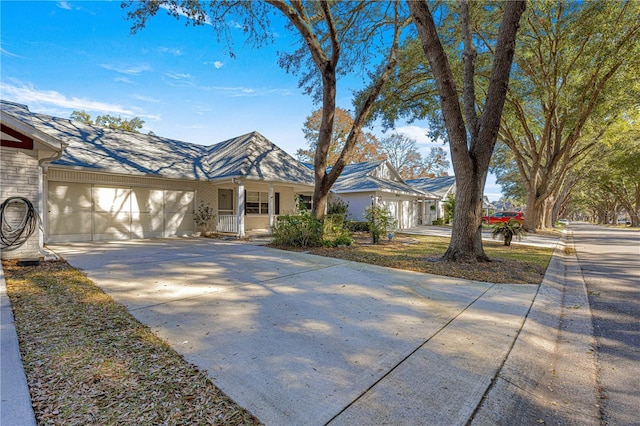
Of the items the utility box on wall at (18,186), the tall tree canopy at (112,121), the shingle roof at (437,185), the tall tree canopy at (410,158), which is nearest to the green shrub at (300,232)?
the utility box on wall at (18,186)

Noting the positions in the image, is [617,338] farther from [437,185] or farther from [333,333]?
[437,185]

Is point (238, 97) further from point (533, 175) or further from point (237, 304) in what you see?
point (533, 175)

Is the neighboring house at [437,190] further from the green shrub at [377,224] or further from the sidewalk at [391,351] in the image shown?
the sidewalk at [391,351]

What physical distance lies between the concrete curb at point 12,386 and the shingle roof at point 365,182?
55.9 feet

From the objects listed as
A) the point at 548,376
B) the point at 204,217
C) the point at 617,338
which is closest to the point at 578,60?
the point at 617,338

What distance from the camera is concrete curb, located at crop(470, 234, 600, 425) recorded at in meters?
2.12

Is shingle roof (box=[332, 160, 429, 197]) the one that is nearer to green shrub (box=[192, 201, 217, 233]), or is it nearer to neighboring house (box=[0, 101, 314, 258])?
neighboring house (box=[0, 101, 314, 258])

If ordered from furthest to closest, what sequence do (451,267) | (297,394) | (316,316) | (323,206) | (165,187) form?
(165,187) → (323,206) → (451,267) → (316,316) → (297,394)

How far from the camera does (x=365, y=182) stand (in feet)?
65.8

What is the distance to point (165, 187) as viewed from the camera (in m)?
13.4

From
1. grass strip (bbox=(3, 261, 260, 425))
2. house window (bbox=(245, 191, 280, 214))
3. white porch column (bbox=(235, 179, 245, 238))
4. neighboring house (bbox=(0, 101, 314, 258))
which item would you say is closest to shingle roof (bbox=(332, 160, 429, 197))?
neighboring house (bbox=(0, 101, 314, 258))

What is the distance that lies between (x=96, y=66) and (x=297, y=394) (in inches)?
616

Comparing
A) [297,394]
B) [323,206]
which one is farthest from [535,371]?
[323,206]

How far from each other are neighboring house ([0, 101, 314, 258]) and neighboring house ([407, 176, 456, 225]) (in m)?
15.8
